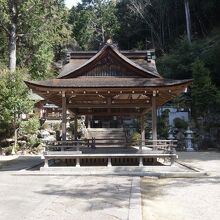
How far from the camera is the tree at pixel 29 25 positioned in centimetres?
2656

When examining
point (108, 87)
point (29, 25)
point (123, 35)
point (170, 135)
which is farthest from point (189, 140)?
point (123, 35)

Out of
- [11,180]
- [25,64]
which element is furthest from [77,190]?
[25,64]

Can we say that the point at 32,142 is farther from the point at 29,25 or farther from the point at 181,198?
the point at 181,198

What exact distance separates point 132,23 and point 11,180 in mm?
38884

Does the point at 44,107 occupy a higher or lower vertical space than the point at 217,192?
higher

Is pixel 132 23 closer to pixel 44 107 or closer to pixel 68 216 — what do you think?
pixel 44 107

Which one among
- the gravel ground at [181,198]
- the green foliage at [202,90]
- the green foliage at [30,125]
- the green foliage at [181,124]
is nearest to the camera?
the gravel ground at [181,198]

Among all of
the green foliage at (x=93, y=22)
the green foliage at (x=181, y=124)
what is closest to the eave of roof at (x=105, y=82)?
the green foliage at (x=181, y=124)

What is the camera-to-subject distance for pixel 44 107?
36.2 meters

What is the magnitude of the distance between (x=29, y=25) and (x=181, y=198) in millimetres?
21993

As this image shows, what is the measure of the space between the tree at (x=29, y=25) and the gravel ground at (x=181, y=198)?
16.7 meters

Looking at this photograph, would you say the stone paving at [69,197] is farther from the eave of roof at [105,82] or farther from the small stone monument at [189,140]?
the small stone monument at [189,140]

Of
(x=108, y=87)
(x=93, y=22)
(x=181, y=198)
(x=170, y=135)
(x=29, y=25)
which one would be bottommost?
(x=181, y=198)

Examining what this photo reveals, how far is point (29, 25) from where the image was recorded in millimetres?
27859
